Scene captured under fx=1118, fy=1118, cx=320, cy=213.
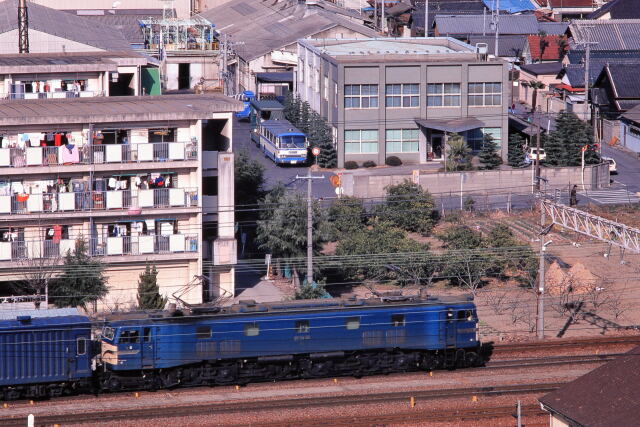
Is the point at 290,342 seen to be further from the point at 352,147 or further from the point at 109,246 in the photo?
the point at 352,147

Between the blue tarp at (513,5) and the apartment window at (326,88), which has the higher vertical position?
the blue tarp at (513,5)

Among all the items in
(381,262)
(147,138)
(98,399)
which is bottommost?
(98,399)

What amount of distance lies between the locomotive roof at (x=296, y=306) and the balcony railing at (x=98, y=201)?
20.4 ft

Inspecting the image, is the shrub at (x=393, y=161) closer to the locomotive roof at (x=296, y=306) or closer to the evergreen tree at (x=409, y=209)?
the evergreen tree at (x=409, y=209)

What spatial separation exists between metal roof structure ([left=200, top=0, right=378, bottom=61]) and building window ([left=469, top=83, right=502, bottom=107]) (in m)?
15.0

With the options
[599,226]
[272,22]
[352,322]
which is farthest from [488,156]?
[272,22]

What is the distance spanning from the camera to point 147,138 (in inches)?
1195

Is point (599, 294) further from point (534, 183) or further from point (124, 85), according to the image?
point (124, 85)

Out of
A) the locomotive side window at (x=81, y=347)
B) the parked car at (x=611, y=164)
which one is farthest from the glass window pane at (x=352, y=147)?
the locomotive side window at (x=81, y=347)

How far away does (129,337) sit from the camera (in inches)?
916

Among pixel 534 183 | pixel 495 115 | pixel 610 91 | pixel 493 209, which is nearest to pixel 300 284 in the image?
pixel 493 209

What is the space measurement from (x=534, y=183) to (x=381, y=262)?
1309 cm

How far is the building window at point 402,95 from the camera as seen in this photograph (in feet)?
160

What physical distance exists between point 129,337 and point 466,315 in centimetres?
747
